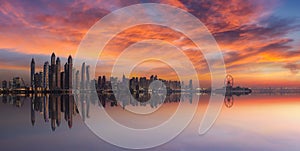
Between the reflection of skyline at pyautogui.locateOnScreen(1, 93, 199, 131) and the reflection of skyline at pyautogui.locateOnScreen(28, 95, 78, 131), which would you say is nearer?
the reflection of skyline at pyautogui.locateOnScreen(28, 95, 78, 131)

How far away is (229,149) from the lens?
17.3m

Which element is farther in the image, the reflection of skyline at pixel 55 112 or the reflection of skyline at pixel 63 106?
the reflection of skyline at pixel 63 106

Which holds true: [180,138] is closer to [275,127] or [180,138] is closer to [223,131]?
[223,131]

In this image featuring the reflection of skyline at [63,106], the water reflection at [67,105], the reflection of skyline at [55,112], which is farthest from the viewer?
the water reflection at [67,105]

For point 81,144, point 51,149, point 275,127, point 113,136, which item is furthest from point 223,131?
point 51,149

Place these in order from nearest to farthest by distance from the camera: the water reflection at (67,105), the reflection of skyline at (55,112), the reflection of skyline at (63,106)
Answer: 1. the reflection of skyline at (55,112)
2. the reflection of skyline at (63,106)
3. the water reflection at (67,105)

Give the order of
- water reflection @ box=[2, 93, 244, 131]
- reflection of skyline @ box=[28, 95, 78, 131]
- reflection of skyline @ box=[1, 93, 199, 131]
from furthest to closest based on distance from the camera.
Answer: water reflection @ box=[2, 93, 244, 131] < reflection of skyline @ box=[1, 93, 199, 131] < reflection of skyline @ box=[28, 95, 78, 131]

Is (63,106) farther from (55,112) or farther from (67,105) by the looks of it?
(55,112)

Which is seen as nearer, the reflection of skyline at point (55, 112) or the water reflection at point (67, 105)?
the reflection of skyline at point (55, 112)

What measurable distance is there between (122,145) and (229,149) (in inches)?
230

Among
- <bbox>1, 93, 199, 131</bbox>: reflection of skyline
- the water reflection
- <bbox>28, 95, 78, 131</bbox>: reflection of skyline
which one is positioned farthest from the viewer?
the water reflection

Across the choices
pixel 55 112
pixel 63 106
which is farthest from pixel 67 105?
pixel 55 112

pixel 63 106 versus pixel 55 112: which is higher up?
pixel 55 112

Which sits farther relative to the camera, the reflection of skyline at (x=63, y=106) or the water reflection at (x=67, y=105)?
the water reflection at (x=67, y=105)
